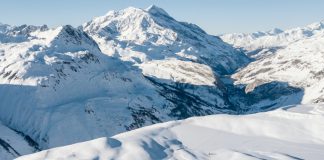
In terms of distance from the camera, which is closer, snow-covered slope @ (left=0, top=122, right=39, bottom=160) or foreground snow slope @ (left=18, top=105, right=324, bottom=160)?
foreground snow slope @ (left=18, top=105, right=324, bottom=160)

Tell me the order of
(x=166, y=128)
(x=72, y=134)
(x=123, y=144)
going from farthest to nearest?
(x=72, y=134)
(x=166, y=128)
(x=123, y=144)

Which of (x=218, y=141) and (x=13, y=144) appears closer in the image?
(x=218, y=141)

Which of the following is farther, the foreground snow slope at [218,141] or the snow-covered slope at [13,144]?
the snow-covered slope at [13,144]

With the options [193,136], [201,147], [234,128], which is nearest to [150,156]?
[201,147]

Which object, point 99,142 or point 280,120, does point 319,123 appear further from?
point 99,142

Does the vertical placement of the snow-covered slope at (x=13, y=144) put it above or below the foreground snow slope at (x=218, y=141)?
below

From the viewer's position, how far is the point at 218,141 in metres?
74.8

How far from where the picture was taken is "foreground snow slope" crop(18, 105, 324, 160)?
65.1 m

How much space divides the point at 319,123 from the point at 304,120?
326 centimetres

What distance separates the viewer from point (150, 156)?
2534 inches

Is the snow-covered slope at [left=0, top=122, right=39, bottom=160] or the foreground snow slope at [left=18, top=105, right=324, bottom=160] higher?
the foreground snow slope at [left=18, top=105, right=324, bottom=160]

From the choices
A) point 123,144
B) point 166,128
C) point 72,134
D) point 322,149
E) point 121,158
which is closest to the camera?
point 121,158

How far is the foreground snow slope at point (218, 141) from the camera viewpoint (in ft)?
214

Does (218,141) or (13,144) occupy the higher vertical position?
(218,141)
